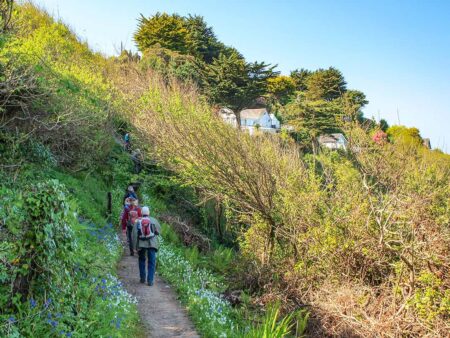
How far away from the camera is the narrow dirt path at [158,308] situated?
652cm

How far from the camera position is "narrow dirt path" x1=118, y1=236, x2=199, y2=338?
652 cm

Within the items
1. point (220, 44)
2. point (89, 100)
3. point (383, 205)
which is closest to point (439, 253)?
point (383, 205)

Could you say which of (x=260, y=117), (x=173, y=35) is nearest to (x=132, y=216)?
(x=173, y=35)

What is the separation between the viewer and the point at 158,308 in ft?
24.4

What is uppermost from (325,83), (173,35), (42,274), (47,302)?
(173,35)

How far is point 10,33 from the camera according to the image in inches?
355

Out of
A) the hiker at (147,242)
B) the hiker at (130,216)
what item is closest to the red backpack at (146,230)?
the hiker at (147,242)

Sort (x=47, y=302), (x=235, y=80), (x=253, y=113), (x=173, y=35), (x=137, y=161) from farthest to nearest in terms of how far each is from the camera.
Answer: (x=253, y=113)
(x=173, y=35)
(x=235, y=80)
(x=137, y=161)
(x=47, y=302)

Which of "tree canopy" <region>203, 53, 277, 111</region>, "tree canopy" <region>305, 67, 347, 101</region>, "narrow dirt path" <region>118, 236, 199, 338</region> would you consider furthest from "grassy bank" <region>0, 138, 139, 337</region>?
"tree canopy" <region>305, 67, 347, 101</region>

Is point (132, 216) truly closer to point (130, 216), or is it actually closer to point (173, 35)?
point (130, 216)

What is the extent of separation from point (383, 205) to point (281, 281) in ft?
11.5

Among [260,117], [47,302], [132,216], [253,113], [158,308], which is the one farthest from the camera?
[253,113]

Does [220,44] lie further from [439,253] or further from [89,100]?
[439,253]

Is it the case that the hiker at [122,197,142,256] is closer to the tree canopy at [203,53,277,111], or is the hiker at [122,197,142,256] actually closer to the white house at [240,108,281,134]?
the tree canopy at [203,53,277,111]
